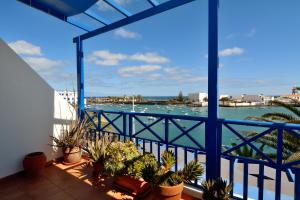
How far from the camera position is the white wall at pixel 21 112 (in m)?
2.85

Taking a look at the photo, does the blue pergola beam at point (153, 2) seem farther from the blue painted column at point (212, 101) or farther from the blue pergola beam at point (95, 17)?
the blue pergola beam at point (95, 17)

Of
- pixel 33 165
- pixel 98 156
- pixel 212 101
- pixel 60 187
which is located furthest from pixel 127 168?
pixel 33 165

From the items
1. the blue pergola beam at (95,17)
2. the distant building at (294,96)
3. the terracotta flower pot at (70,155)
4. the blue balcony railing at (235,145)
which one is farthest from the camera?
the distant building at (294,96)

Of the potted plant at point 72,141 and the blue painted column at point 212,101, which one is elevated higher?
the blue painted column at point 212,101

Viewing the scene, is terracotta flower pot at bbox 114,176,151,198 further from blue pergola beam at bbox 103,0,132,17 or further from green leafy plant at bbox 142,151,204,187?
blue pergola beam at bbox 103,0,132,17

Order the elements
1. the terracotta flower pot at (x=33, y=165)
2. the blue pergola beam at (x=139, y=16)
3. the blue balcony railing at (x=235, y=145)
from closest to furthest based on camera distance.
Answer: the blue balcony railing at (x=235, y=145) < the blue pergola beam at (x=139, y=16) < the terracotta flower pot at (x=33, y=165)

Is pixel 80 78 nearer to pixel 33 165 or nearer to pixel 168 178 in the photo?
pixel 33 165

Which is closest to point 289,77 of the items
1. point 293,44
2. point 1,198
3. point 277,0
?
point 293,44

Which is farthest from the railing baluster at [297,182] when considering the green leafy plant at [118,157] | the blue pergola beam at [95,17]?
the blue pergola beam at [95,17]

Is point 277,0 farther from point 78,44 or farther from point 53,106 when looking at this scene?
point 53,106

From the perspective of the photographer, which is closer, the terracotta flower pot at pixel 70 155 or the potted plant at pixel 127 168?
the potted plant at pixel 127 168

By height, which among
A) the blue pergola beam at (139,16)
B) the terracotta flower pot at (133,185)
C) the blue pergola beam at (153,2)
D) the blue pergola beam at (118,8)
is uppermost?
the blue pergola beam at (118,8)

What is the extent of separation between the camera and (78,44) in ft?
12.9

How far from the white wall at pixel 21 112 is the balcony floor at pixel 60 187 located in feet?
1.38
